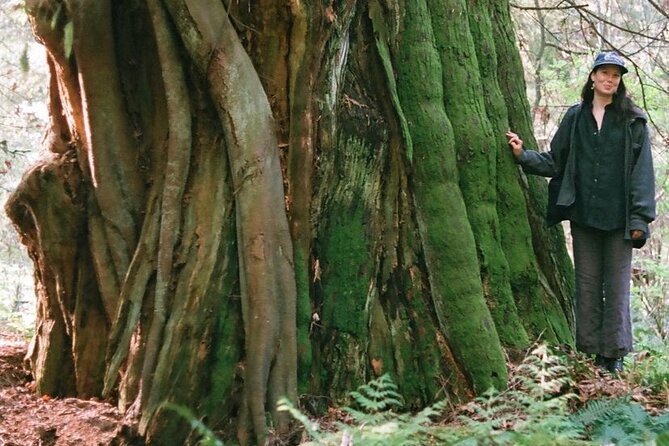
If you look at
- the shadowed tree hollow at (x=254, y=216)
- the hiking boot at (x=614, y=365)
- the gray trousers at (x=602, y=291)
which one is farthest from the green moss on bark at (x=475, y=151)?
the hiking boot at (x=614, y=365)

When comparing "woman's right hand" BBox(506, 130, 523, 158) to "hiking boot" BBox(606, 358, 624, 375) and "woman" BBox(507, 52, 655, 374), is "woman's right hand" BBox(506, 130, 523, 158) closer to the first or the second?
"woman" BBox(507, 52, 655, 374)

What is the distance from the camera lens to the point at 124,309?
398 centimetres

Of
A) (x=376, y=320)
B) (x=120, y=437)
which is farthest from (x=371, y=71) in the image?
(x=120, y=437)

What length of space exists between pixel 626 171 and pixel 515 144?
791 millimetres

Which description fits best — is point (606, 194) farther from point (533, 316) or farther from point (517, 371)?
point (517, 371)

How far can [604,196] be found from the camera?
532 centimetres

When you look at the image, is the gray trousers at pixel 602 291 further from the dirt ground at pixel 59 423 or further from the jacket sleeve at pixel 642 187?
the dirt ground at pixel 59 423

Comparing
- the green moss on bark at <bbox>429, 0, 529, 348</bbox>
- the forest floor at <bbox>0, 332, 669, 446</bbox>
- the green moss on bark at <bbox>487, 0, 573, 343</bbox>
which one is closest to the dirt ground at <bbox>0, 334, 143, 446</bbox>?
the forest floor at <bbox>0, 332, 669, 446</bbox>

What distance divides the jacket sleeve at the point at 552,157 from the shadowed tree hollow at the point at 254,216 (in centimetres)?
45

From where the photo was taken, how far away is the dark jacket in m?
5.17

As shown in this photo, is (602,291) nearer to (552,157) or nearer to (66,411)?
(552,157)

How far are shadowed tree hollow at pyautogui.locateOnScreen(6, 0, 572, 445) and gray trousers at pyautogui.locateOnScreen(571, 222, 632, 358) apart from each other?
0.34 m

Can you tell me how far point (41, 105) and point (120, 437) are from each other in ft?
28.2

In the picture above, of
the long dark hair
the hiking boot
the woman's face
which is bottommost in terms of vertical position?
the hiking boot
